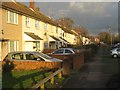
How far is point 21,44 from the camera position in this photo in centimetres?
3212

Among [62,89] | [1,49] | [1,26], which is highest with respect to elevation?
[1,26]

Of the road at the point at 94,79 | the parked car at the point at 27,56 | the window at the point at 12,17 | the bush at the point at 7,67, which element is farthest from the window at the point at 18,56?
the window at the point at 12,17

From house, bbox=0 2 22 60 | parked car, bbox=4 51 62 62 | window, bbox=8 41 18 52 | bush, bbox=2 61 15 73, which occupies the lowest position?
bush, bbox=2 61 15 73

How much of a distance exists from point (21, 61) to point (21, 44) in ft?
43.6

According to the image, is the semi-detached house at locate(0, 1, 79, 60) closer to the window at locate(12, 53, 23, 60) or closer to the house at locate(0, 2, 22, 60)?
the house at locate(0, 2, 22, 60)

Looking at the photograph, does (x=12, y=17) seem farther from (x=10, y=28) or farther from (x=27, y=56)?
(x=27, y=56)

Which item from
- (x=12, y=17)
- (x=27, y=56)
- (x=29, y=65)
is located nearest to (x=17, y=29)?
(x=12, y=17)

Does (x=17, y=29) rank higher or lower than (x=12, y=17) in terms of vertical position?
lower

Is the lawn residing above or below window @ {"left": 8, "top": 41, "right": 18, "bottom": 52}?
below

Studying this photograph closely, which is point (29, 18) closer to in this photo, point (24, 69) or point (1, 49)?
point (1, 49)

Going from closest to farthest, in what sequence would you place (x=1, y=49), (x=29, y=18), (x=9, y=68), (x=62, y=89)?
(x=62, y=89)
(x=9, y=68)
(x=1, y=49)
(x=29, y=18)

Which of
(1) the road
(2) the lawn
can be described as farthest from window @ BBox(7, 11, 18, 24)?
(2) the lawn

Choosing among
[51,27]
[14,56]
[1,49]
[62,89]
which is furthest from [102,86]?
[51,27]

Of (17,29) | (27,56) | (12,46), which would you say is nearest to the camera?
(27,56)
